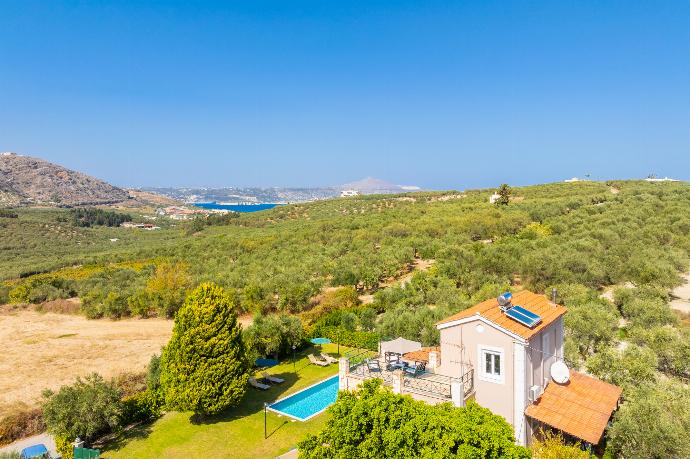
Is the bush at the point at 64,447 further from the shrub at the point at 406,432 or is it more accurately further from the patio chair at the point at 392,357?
the patio chair at the point at 392,357

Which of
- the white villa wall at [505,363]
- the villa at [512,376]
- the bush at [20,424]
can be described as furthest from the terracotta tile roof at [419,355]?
the bush at [20,424]

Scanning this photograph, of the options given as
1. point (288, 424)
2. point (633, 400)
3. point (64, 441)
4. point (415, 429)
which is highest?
point (415, 429)

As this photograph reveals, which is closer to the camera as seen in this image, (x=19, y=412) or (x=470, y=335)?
(x=470, y=335)

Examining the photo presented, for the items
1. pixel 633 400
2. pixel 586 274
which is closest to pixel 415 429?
pixel 633 400

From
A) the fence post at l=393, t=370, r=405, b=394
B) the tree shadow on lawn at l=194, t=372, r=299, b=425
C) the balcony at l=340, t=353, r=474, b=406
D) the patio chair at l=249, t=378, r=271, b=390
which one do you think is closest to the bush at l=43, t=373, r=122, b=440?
the tree shadow on lawn at l=194, t=372, r=299, b=425

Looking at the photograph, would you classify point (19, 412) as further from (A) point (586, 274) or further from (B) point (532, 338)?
(A) point (586, 274)

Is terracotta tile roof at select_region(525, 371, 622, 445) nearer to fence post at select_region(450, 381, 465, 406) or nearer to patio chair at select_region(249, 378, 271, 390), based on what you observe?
fence post at select_region(450, 381, 465, 406)
